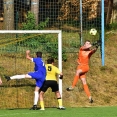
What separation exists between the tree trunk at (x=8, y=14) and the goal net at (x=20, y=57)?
4.16ft

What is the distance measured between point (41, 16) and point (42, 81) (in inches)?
269

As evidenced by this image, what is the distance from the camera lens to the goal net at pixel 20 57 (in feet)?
63.2

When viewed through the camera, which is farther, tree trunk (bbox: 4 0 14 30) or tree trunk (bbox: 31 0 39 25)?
tree trunk (bbox: 31 0 39 25)

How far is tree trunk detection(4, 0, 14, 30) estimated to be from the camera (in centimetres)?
2190

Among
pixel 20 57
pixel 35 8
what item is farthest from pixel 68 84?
pixel 35 8

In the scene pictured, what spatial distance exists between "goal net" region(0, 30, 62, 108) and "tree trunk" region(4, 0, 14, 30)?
1267mm

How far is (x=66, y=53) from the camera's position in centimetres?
2223

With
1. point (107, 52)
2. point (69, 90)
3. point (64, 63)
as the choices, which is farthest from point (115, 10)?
point (69, 90)

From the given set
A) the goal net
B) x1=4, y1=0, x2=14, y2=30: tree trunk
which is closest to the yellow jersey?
the goal net

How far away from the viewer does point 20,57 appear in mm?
20438

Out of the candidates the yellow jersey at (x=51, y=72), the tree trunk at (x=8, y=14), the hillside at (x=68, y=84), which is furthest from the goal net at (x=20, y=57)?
the yellow jersey at (x=51, y=72)

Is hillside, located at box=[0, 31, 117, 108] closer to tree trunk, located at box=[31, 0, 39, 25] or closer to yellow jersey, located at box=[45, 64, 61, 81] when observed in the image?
tree trunk, located at box=[31, 0, 39, 25]

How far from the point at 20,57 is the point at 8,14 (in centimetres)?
272

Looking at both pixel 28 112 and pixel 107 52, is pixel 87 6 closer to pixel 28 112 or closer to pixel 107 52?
pixel 107 52
